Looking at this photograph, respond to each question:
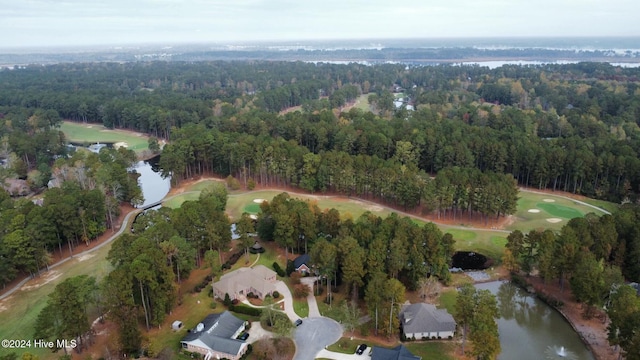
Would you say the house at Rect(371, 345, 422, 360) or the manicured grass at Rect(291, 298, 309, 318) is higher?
the house at Rect(371, 345, 422, 360)

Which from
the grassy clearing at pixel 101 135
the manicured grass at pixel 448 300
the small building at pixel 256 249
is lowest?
the manicured grass at pixel 448 300

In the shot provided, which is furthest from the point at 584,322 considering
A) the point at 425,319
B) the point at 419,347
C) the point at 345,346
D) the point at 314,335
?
the point at 314,335

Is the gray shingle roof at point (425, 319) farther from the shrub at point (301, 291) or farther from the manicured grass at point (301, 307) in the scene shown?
the shrub at point (301, 291)

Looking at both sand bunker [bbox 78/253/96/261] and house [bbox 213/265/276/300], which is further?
sand bunker [bbox 78/253/96/261]

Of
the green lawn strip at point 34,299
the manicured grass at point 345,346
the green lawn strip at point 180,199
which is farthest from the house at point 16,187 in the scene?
the manicured grass at point 345,346

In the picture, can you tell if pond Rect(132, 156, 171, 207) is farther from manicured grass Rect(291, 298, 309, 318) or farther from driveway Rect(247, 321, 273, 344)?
driveway Rect(247, 321, 273, 344)

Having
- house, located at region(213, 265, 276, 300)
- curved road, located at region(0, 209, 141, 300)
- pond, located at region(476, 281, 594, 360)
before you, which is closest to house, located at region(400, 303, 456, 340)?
pond, located at region(476, 281, 594, 360)
